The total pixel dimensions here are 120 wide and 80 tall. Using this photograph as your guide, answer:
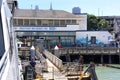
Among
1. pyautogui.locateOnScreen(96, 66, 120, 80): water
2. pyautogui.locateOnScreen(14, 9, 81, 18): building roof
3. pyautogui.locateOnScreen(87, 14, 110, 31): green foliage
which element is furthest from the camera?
pyautogui.locateOnScreen(87, 14, 110, 31): green foliage

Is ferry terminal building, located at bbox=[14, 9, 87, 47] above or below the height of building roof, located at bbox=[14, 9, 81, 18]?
below

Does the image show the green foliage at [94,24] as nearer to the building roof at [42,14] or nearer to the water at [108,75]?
the building roof at [42,14]

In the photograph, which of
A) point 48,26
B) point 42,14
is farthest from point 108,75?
point 42,14

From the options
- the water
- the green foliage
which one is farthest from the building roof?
the water

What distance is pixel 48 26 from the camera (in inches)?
3007

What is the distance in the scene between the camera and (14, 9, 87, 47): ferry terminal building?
244 feet

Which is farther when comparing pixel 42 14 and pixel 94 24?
pixel 94 24

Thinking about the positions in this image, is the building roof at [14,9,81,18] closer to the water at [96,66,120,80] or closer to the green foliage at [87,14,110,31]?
the green foliage at [87,14,110,31]

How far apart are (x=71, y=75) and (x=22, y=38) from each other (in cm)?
4382

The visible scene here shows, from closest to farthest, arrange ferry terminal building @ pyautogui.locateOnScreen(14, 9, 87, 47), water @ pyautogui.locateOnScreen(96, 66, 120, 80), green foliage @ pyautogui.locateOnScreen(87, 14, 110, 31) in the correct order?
1. water @ pyautogui.locateOnScreen(96, 66, 120, 80)
2. ferry terminal building @ pyautogui.locateOnScreen(14, 9, 87, 47)
3. green foliage @ pyautogui.locateOnScreen(87, 14, 110, 31)

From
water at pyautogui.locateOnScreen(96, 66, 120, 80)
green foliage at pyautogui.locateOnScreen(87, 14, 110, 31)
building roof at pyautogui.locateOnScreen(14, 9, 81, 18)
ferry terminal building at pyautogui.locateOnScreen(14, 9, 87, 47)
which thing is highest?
building roof at pyautogui.locateOnScreen(14, 9, 81, 18)

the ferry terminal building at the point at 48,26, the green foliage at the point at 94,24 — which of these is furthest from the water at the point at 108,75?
the green foliage at the point at 94,24

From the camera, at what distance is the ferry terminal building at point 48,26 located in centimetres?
7438

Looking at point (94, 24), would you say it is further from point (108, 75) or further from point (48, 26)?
point (108, 75)
